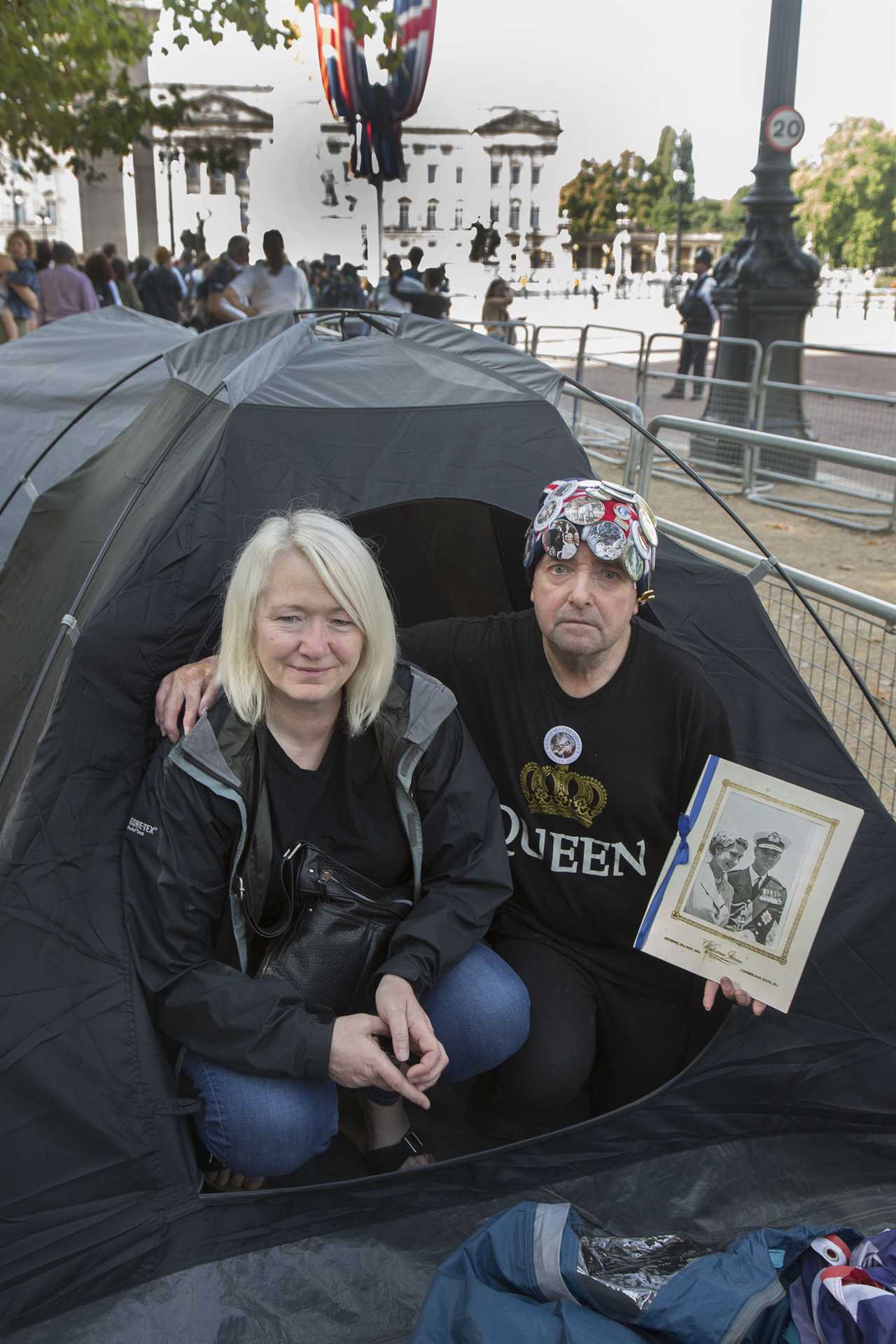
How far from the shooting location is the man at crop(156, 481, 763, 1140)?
6.88 ft

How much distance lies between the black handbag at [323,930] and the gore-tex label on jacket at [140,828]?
0.79ft

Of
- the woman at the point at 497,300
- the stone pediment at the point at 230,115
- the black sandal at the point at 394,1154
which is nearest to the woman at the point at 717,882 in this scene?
the black sandal at the point at 394,1154

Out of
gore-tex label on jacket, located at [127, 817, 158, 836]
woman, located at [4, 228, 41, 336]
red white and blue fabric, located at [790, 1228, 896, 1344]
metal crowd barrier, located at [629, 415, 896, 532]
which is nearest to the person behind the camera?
red white and blue fabric, located at [790, 1228, 896, 1344]

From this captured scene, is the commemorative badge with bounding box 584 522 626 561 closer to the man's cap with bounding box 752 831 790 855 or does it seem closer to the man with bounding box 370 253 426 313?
the man's cap with bounding box 752 831 790 855

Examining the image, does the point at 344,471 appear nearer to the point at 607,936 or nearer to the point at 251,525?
the point at 251,525

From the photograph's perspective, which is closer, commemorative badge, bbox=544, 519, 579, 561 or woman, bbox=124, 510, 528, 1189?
woman, bbox=124, 510, 528, 1189

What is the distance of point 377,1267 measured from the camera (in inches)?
77.7

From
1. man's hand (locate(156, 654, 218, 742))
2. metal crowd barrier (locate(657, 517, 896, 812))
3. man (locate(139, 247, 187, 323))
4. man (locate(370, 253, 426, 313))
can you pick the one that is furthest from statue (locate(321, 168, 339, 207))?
man's hand (locate(156, 654, 218, 742))

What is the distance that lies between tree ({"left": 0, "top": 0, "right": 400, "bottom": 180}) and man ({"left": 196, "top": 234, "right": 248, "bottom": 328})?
1567mm

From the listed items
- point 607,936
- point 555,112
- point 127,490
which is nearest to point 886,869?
point 607,936

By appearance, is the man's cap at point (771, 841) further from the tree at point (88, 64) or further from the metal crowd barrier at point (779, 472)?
the tree at point (88, 64)

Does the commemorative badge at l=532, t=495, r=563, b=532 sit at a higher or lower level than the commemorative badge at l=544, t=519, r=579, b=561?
higher

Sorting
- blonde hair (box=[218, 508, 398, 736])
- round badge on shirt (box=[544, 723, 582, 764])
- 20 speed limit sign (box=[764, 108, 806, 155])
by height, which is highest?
20 speed limit sign (box=[764, 108, 806, 155])

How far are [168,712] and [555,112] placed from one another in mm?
40982
